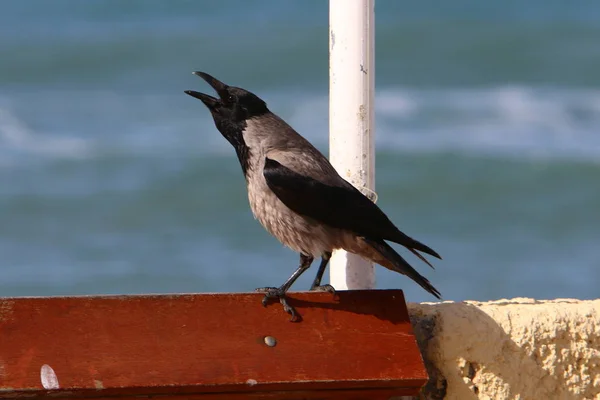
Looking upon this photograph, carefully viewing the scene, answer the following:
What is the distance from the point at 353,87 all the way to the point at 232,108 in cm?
82

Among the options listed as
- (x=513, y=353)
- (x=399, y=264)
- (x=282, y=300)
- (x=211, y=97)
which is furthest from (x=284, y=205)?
(x=513, y=353)

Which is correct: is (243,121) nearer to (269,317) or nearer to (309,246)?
(309,246)

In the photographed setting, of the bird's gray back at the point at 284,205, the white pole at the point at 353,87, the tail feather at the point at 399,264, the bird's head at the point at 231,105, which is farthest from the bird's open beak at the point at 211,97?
the tail feather at the point at 399,264

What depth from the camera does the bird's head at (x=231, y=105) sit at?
4.59 metres

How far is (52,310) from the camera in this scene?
10.5ft

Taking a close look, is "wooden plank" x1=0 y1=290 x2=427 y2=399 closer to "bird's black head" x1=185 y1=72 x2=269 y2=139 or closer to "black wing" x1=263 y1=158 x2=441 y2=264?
"black wing" x1=263 y1=158 x2=441 y2=264

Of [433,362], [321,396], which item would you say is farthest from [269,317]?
[433,362]

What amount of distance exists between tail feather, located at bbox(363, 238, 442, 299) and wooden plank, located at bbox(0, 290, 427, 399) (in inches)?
17.9

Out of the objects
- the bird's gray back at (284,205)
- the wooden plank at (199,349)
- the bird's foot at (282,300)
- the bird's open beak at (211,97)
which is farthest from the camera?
the bird's open beak at (211,97)

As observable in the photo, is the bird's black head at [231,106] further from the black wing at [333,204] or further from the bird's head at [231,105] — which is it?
the black wing at [333,204]

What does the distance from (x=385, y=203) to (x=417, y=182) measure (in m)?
1.16

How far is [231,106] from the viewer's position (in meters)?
4.62

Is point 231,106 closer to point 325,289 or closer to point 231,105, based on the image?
point 231,105

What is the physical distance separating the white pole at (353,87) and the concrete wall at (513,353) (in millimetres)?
672
